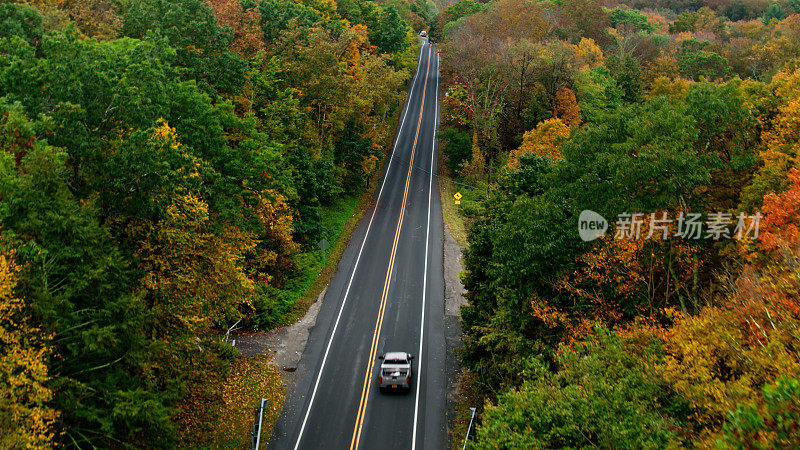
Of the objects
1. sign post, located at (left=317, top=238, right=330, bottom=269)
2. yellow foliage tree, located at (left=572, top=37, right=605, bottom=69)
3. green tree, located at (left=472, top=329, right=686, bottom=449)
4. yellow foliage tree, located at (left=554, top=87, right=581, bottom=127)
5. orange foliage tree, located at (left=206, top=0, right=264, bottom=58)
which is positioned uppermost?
orange foliage tree, located at (left=206, top=0, right=264, bottom=58)

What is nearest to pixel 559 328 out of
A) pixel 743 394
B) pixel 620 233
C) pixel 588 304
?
pixel 588 304

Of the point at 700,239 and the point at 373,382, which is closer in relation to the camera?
the point at 700,239

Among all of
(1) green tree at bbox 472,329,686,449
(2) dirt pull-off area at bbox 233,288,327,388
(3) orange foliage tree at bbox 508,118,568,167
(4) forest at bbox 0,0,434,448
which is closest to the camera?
(1) green tree at bbox 472,329,686,449

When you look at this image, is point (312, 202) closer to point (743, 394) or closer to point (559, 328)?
point (559, 328)

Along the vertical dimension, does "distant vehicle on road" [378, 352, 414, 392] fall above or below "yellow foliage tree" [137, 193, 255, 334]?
below


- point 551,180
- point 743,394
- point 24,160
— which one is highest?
point 24,160

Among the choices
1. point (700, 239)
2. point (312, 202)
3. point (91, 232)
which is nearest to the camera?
point (91, 232)

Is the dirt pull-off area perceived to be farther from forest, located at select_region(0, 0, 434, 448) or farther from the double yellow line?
the double yellow line

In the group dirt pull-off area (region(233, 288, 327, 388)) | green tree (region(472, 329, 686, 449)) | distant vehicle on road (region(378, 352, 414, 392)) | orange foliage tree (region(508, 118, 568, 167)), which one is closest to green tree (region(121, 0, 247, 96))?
dirt pull-off area (region(233, 288, 327, 388))
